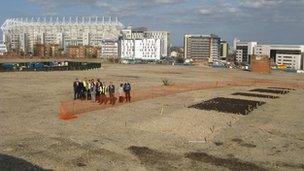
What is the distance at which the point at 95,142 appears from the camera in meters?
17.6

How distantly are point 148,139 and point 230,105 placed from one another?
13.3 metres

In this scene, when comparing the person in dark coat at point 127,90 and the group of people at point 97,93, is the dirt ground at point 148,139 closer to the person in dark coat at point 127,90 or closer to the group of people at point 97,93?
the person in dark coat at point 127,90

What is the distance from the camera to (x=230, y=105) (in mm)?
30469

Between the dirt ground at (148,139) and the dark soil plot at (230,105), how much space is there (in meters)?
0.99

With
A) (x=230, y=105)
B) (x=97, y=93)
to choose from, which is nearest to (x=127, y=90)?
(x=97, y=93)

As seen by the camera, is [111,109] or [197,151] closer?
[197,151]

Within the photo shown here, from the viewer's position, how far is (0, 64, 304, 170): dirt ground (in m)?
14.9

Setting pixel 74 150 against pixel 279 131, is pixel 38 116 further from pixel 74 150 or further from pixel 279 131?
pixel 279 131

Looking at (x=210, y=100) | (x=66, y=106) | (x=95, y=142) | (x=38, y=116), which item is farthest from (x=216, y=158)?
(x=210, y=100)

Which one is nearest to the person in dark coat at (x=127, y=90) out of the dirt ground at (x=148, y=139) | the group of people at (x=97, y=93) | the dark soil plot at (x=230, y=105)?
the group of people at (x=97, y=93)

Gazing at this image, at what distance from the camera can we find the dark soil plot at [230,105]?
27.8m

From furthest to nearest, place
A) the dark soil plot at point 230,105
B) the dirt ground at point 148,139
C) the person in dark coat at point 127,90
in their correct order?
1. the person in dark coat at point 127,90
2. the dark soil plot at point 230,105
3. the dirt ground at point 148,139

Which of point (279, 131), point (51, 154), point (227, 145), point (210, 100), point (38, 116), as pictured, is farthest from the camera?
point (210, 100)

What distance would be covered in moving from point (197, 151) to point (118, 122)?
6.42 metres
